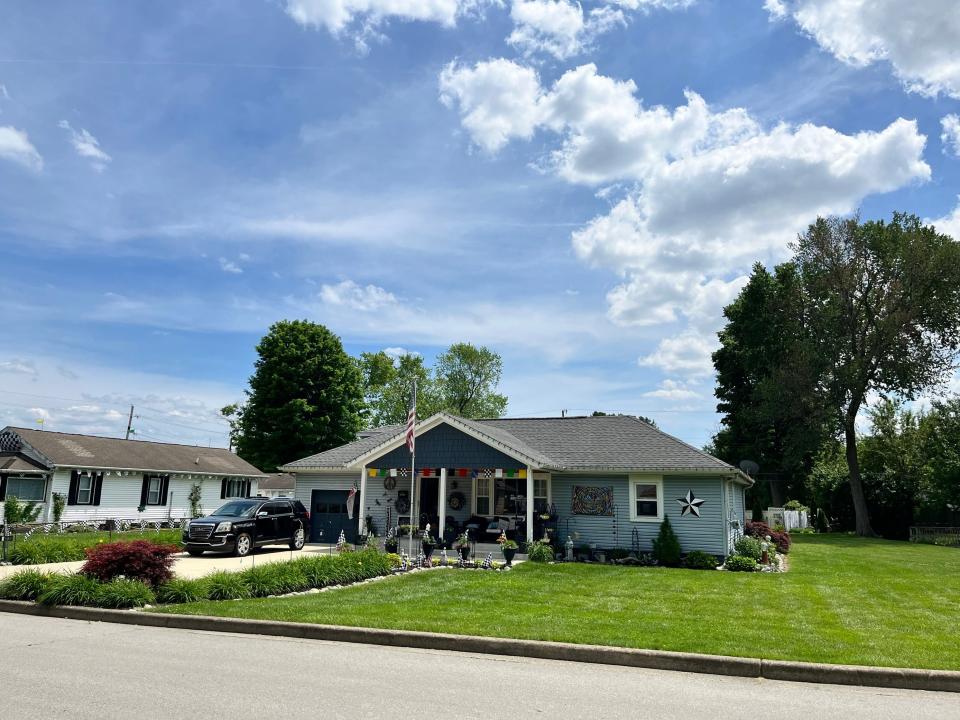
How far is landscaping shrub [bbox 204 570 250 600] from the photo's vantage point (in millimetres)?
12703

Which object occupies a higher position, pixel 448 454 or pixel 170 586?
pixel 448 454

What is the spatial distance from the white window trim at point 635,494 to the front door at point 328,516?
32.9 ft

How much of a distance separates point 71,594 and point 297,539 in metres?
11.0

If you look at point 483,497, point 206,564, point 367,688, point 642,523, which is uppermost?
point 483,497

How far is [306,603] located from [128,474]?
27.9 metres

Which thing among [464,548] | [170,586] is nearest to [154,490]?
[464,548]

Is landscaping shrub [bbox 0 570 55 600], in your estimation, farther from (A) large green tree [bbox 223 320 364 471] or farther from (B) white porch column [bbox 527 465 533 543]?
(A) large green tree [bbox 223 320 364 471]

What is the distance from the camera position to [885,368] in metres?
39.5

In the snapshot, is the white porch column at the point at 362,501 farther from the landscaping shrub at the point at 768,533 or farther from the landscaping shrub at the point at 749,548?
the landscaping shrub at the point at 768,533

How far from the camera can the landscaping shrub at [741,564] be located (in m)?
A: 19.8

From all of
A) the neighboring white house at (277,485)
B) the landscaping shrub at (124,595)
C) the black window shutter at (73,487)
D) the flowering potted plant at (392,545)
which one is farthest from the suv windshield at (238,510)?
the neighboring white house at (277,485)

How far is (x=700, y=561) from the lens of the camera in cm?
2011

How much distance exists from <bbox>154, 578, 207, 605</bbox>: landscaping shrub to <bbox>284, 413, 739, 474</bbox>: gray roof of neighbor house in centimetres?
1066

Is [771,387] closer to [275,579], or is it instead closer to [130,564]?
[275,579]
